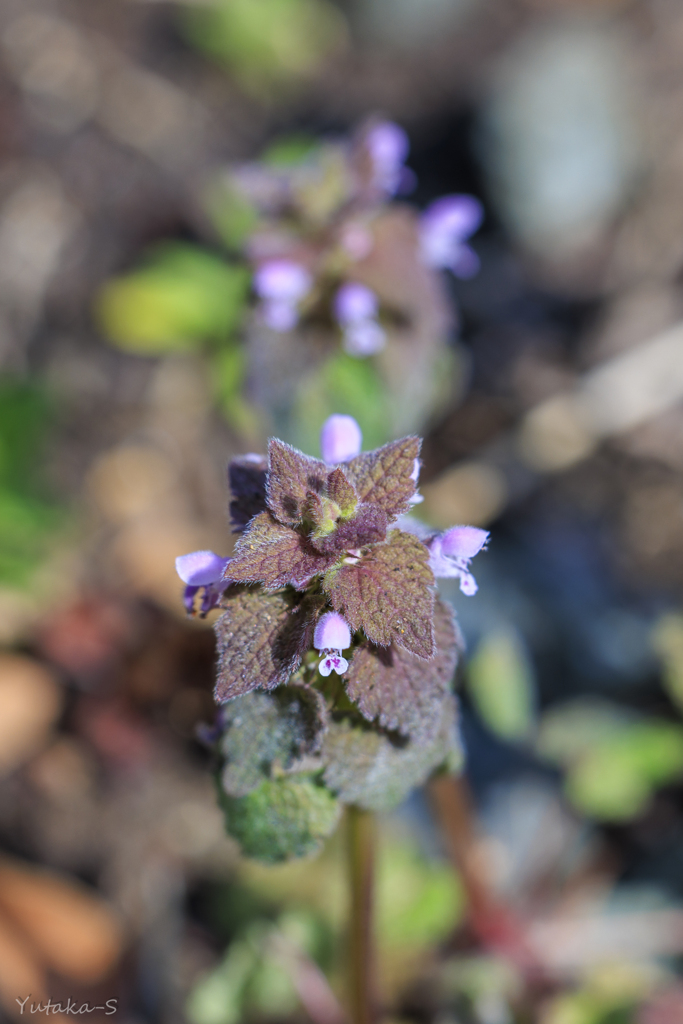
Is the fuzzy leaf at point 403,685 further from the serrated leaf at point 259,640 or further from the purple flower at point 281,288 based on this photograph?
the purple flower at point 281,288

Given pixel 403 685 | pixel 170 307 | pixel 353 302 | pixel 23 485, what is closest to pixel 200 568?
pixel 403 685

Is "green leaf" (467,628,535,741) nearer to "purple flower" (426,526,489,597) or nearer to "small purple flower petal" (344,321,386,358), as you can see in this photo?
"small purple flower petal" (344,321,386,358)

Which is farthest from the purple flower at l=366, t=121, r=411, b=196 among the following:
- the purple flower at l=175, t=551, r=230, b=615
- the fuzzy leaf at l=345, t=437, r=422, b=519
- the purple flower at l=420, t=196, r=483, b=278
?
the purple flower at l=175, t=551, r=230, b=615

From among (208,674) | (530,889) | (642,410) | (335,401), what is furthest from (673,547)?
(208,674)

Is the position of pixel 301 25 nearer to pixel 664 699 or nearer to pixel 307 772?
pixel 664 699

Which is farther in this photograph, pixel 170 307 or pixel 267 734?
pixel 170 307

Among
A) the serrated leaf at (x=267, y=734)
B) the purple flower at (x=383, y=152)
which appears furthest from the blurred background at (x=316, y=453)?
the serrated leaf at (x=267, y=734)

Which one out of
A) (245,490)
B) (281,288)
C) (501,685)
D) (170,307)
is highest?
(170,307)

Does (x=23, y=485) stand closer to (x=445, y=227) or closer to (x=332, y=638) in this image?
(x=445, y=227)
